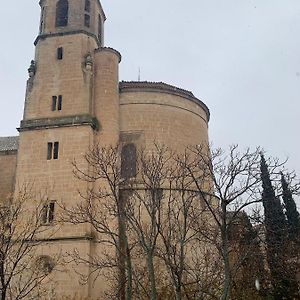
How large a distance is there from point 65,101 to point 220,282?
1377 centimetres

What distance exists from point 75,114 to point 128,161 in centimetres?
416

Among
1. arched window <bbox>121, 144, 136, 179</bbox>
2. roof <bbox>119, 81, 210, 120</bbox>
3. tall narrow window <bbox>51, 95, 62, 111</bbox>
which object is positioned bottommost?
arched window <bbox>121, 144, 136, 179</bbox>

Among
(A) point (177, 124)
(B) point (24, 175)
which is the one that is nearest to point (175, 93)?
(A) point (177, 124)

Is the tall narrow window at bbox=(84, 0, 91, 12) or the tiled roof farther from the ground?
the tall narrow window at bbox=(84, 0, 91, 12)

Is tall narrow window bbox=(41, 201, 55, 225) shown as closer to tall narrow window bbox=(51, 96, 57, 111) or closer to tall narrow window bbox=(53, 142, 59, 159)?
tall narrow window bbox=(53, 142, 59, 159)

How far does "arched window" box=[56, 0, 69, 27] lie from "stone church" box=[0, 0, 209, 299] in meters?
0.06

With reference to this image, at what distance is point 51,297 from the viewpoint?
2181cm

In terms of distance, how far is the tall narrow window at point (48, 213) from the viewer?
77.2 ft

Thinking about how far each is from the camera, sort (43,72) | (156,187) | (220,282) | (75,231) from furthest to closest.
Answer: (43,72)
(75,231)
(220,282)
(156,187)

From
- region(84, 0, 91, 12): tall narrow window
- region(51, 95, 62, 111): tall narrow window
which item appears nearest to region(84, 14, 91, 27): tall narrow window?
region(84, 0, 91, 12): tall narrow window

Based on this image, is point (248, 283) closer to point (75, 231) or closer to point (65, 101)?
point (75, 231)

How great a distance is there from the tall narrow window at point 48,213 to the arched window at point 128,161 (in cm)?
452

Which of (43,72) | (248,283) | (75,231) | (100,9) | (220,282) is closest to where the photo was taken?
(220,282)

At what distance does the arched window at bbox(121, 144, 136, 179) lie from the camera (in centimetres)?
2611
